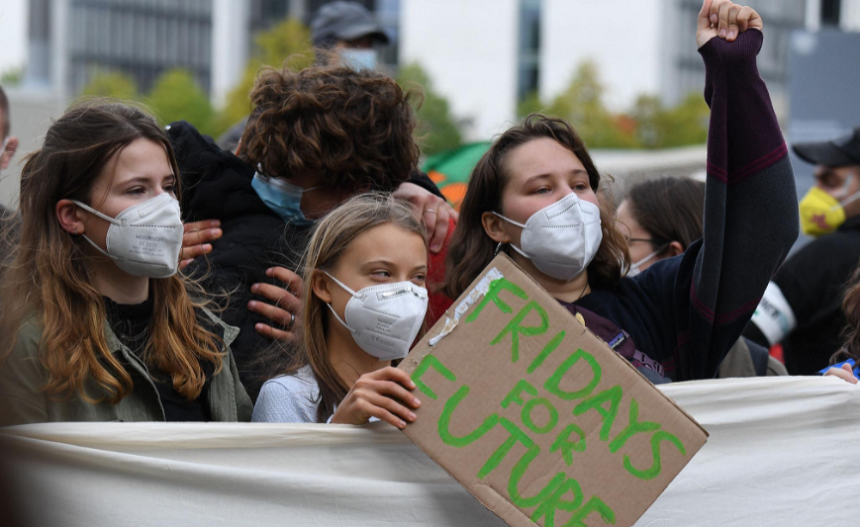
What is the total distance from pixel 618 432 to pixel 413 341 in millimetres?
784

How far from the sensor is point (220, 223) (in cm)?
314

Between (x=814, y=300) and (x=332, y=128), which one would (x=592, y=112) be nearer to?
(x=814, y=300)

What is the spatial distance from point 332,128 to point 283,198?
0.27 meters

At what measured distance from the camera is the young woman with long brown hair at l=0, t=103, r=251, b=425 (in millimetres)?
2361

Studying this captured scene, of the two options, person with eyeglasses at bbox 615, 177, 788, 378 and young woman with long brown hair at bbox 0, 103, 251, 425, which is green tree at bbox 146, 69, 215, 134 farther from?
young woman with long brown hair at bbox 0, 103, 251, 425

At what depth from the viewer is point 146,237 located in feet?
8.12

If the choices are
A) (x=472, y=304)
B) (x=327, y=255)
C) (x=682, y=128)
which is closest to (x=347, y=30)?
(x=327, y=255)

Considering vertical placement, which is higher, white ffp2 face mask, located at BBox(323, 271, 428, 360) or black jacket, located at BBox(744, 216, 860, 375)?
white ffp2 face mask, located at BBox(323, 271, 428, 360)

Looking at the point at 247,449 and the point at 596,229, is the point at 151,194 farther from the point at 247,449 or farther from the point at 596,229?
the point at 596,229

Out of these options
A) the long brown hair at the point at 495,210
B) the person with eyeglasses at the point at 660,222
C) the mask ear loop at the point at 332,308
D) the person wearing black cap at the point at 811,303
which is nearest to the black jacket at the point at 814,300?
the person wearing black cap at the point at 811,303

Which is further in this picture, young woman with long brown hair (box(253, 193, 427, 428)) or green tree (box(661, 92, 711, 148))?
green tree (box(661, 92, 711, 148))

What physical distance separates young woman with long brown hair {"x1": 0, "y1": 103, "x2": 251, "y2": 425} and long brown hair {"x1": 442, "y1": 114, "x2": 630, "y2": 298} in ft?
2.52

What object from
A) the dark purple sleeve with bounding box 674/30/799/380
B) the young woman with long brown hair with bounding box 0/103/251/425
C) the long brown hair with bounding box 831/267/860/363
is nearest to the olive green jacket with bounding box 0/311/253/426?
the young woman with long brown hair with bounding box 0/103/251/425

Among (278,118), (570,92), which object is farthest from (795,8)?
(278,118)
